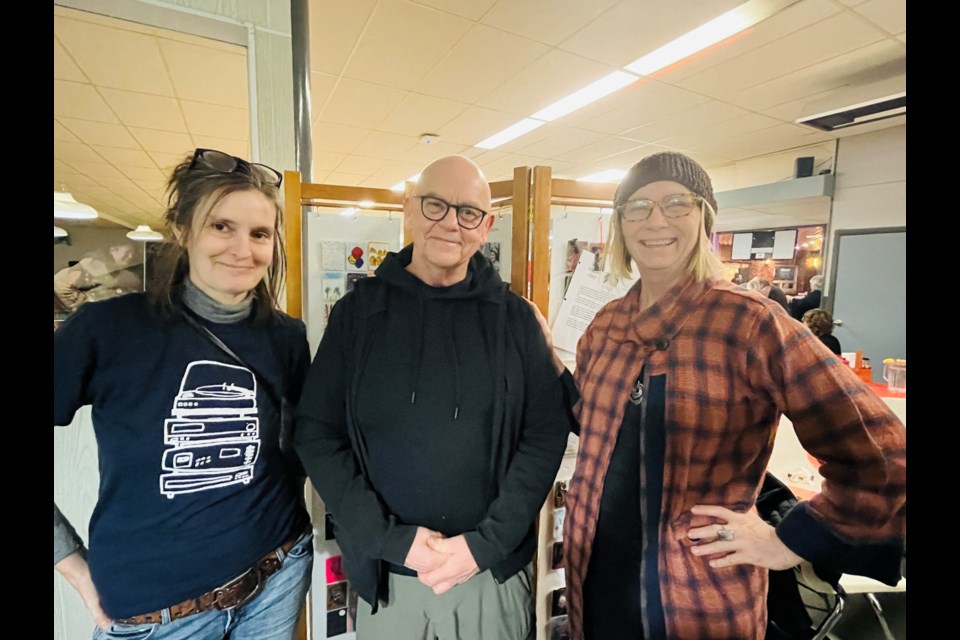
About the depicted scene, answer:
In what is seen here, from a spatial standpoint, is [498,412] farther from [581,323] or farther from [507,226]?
[507,226]

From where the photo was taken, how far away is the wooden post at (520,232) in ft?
3.92

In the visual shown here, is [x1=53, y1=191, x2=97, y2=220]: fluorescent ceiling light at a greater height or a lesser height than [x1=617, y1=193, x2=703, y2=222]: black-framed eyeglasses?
lesser

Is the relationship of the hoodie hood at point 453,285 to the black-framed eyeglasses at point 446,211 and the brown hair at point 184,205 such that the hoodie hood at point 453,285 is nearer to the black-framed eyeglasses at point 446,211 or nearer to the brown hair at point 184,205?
the black-framed eyeglasses at point 446,211

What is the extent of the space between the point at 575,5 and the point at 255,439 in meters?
2.71

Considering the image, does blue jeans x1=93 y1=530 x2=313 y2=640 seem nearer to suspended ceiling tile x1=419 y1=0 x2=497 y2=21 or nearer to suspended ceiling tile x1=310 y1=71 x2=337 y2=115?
suspended ceiling tile x1=419 y1=0 x2=497 y2=21

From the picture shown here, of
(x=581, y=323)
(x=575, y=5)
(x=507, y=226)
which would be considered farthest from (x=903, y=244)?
(x=575, y=5)

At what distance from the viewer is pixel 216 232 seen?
2.87 feet

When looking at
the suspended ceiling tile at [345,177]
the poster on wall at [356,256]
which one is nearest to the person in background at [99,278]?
the poster on wall at [356,256]

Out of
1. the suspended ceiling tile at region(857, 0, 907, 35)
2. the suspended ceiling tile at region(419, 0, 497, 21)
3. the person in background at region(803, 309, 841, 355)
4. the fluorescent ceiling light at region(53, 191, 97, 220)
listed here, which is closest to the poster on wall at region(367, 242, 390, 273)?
the fluorescent ceiling light at region(53, 191, 97, 220)

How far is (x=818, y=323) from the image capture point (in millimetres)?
775

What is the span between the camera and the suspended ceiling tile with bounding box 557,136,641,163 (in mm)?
4223

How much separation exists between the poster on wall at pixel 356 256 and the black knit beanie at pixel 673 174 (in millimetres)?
857

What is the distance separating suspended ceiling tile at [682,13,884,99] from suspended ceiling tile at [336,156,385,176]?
3.59m
